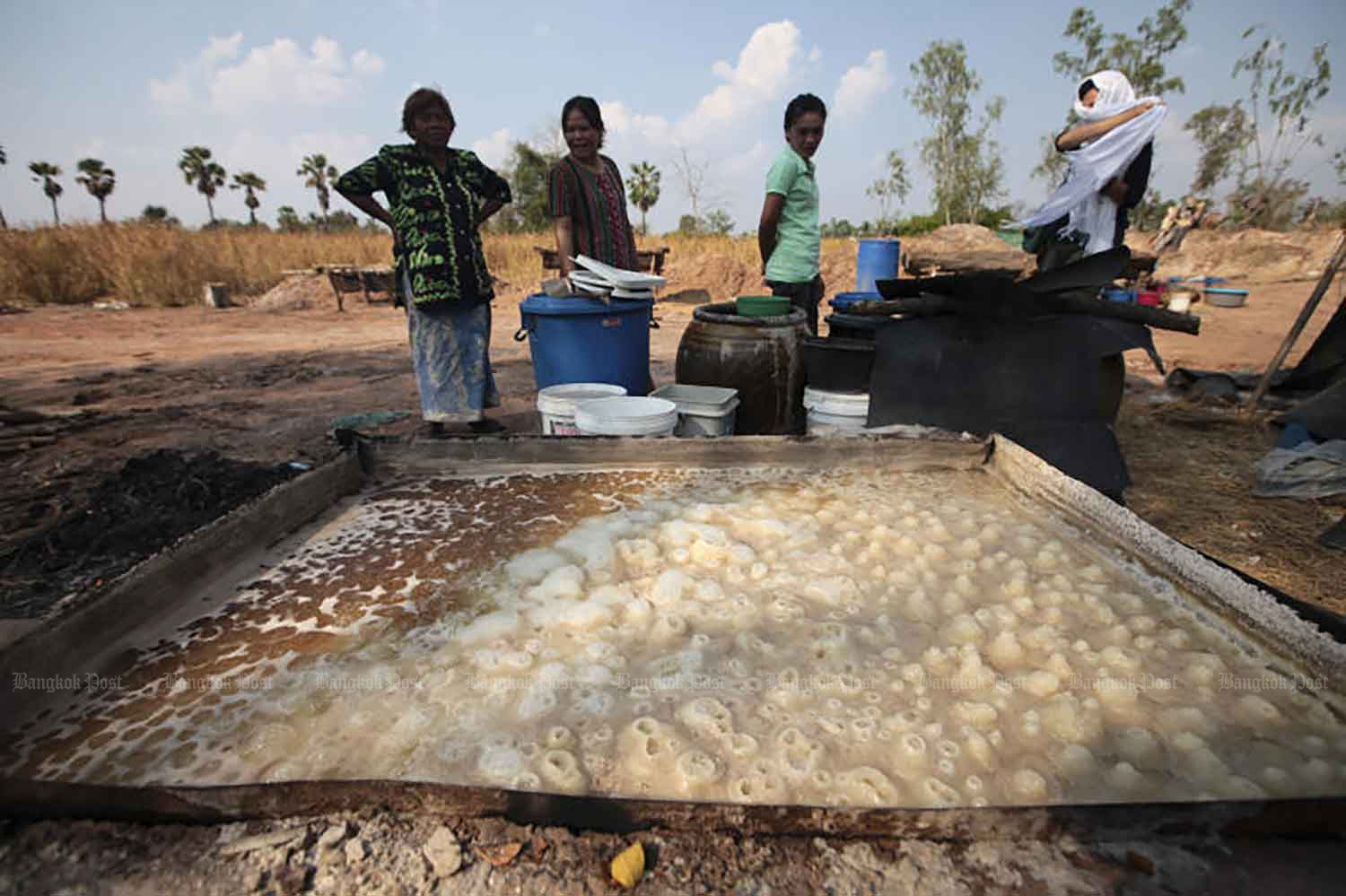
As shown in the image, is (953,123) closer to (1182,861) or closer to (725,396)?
(725,396)

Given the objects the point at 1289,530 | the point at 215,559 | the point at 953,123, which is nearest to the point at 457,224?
the point at 215,559

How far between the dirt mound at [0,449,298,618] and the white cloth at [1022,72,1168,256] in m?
4.28

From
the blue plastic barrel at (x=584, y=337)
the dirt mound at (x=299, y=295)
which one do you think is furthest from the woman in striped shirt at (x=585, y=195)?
the dirt mound at (x=299, y=295)

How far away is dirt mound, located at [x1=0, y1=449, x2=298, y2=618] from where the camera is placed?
7.33 ft

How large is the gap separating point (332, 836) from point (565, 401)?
1.94 m

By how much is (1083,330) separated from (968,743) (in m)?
2.17

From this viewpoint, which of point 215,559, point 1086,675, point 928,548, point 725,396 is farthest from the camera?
point 725,396

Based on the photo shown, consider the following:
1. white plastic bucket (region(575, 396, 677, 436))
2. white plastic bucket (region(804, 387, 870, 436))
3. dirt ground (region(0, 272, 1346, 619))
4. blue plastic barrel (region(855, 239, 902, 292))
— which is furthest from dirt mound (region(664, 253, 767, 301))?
white plastic bucket (region(575, 396, 677, 436))

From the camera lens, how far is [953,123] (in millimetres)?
27844

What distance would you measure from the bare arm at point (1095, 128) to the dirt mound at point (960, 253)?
598 centimetres

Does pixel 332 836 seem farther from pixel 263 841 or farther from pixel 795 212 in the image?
pixel 795 212

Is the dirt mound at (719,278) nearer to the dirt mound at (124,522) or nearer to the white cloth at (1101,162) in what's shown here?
the white cloth at (1101,162)

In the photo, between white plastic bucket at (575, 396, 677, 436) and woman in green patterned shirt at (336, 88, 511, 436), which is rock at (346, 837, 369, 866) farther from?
woman in green patterned shirt at (336, 88, 511, 436)

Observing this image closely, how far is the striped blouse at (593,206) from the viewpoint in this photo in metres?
3.36
